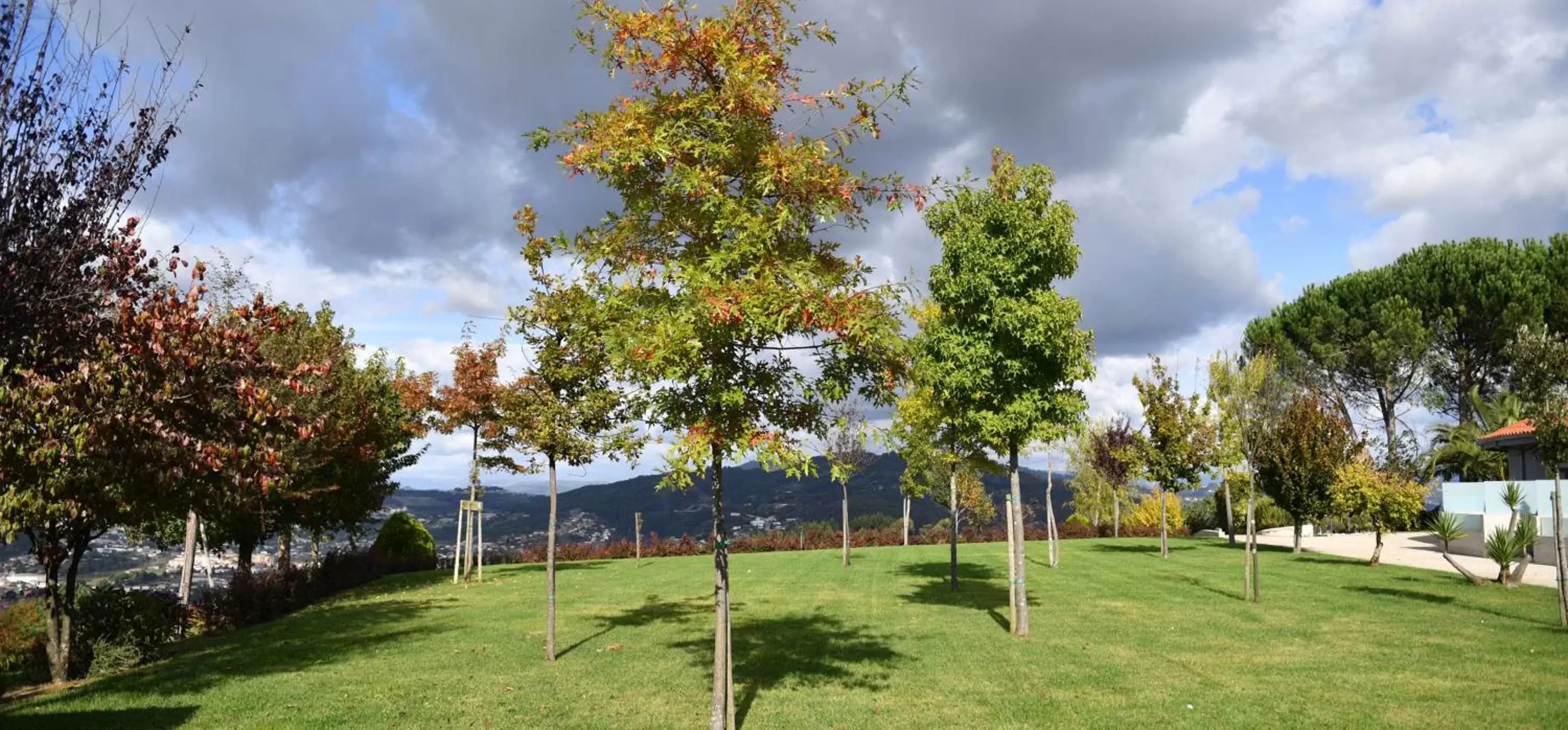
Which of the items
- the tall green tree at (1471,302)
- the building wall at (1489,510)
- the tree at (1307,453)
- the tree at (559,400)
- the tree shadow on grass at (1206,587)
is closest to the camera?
the tree at (559,400)

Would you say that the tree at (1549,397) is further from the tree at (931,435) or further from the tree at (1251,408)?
the tree at (931,435)

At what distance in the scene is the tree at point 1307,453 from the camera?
28.7 meters

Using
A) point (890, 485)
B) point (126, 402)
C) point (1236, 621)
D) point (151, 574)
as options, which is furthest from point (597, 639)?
point (890, 485)

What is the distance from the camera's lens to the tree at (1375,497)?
25219 millimetres

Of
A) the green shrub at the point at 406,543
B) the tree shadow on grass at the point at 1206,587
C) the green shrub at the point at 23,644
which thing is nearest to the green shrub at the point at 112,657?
the green shrub at the point at 23,644

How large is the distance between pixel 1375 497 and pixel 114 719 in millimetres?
29432

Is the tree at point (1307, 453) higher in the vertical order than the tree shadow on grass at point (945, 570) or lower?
higher

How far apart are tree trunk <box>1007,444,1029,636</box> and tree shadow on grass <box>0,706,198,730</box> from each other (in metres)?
11.9

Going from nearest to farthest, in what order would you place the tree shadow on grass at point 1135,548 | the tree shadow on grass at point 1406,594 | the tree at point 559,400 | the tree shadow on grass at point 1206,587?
the tree at point 559,400, the tree shadow on grass at point 1406,594, the tree shadow on grass at point 1206,587, the tree shadow on grass at point 1135,548

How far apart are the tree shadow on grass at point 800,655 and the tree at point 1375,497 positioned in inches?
715

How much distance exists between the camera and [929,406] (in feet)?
70.3

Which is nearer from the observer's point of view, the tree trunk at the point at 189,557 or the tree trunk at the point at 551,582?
the tree trunk at the point at 551,582

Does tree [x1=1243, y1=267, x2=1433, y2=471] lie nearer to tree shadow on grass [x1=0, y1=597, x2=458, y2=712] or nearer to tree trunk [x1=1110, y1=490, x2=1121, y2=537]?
tree trunk [x1=1110, y1=490, x2=1121, y2=537]

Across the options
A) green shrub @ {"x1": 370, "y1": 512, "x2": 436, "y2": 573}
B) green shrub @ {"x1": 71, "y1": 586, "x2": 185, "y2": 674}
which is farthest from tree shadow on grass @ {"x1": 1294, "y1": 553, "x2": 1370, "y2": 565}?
green shrub @ {"x1": 370, "y1": 512, "x2": 436, "y2": 573}
